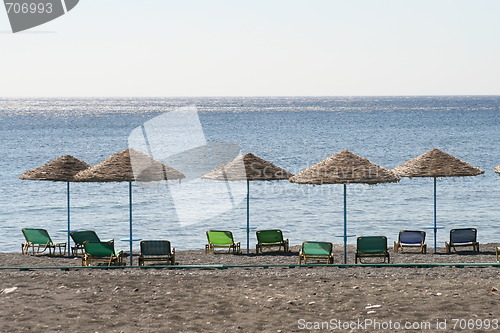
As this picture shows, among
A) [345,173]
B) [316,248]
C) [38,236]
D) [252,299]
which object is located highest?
[345,173]

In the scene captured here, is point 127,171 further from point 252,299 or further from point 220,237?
point 252,299

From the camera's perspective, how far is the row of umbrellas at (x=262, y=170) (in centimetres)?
1439

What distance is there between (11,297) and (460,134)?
8215cm

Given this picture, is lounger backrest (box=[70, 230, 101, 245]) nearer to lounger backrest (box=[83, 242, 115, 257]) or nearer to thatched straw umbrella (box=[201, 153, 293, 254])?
lounger backrest (box=[83, 242, 115, 257])

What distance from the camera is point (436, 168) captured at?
15.8 meters

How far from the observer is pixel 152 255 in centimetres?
1431

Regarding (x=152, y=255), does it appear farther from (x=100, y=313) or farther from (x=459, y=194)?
(x=459, y=194)

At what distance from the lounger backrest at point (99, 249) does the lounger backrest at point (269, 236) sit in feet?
10.2

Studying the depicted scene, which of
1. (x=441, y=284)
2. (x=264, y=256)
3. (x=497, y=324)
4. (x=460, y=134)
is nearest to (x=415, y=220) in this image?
(x=264, y=256)

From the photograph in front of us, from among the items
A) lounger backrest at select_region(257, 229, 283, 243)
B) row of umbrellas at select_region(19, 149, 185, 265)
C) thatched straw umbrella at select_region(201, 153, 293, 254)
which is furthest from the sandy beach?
thatched straw umbrella at select_region(201, 153, 293, 254)

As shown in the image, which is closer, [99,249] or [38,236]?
[99,249]

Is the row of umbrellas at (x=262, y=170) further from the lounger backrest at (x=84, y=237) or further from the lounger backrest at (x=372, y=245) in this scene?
the lounger backrest at (x=84, y=237)

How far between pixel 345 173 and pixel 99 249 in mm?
4797

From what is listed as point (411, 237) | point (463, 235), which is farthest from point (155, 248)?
point (463, 235)
